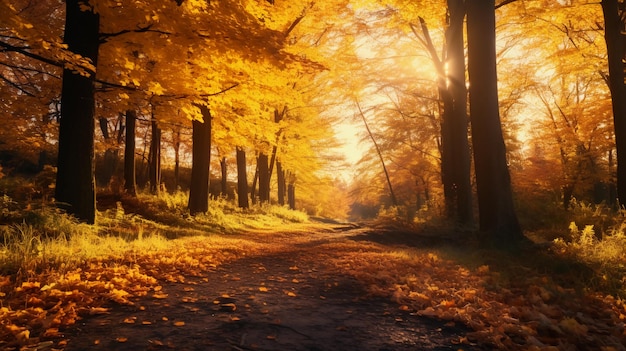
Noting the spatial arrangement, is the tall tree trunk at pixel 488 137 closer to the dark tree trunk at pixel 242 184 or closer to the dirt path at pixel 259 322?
the dirt path at pixel 259 322

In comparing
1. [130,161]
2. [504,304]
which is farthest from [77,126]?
[504,304]

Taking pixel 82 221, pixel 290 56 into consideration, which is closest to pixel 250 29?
pixel 290 56

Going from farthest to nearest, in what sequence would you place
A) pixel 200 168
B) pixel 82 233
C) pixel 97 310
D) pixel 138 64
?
pixel 200 168, pixel 138 64, pixel 82 233, pixel 97 310

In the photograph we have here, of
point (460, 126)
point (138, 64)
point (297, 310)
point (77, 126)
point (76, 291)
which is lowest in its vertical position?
point (297, 310)

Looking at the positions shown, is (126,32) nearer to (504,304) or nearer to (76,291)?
(76,291)

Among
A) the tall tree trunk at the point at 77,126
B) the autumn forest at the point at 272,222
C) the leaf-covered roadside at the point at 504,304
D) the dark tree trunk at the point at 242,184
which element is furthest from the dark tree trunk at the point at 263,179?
the leaf-covered roadside at the point at 504,304

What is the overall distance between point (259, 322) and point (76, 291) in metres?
1.79

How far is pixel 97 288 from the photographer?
12.6 ft

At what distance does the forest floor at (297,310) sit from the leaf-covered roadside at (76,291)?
0.01 meters

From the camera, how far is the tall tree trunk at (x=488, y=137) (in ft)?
23.7

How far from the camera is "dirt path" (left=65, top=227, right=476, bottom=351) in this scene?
2869 mm

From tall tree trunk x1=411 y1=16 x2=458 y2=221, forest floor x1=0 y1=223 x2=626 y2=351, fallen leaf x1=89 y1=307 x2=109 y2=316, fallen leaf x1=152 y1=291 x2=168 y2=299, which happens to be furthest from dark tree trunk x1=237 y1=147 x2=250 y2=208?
fallen leaf x1=89 y1=307 x2=109 y2=316

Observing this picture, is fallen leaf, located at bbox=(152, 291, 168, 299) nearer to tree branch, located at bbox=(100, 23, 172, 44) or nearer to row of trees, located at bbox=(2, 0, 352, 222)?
row of trees, located at bbox=(2, 0, 352, 222)

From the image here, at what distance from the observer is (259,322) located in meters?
3.36
